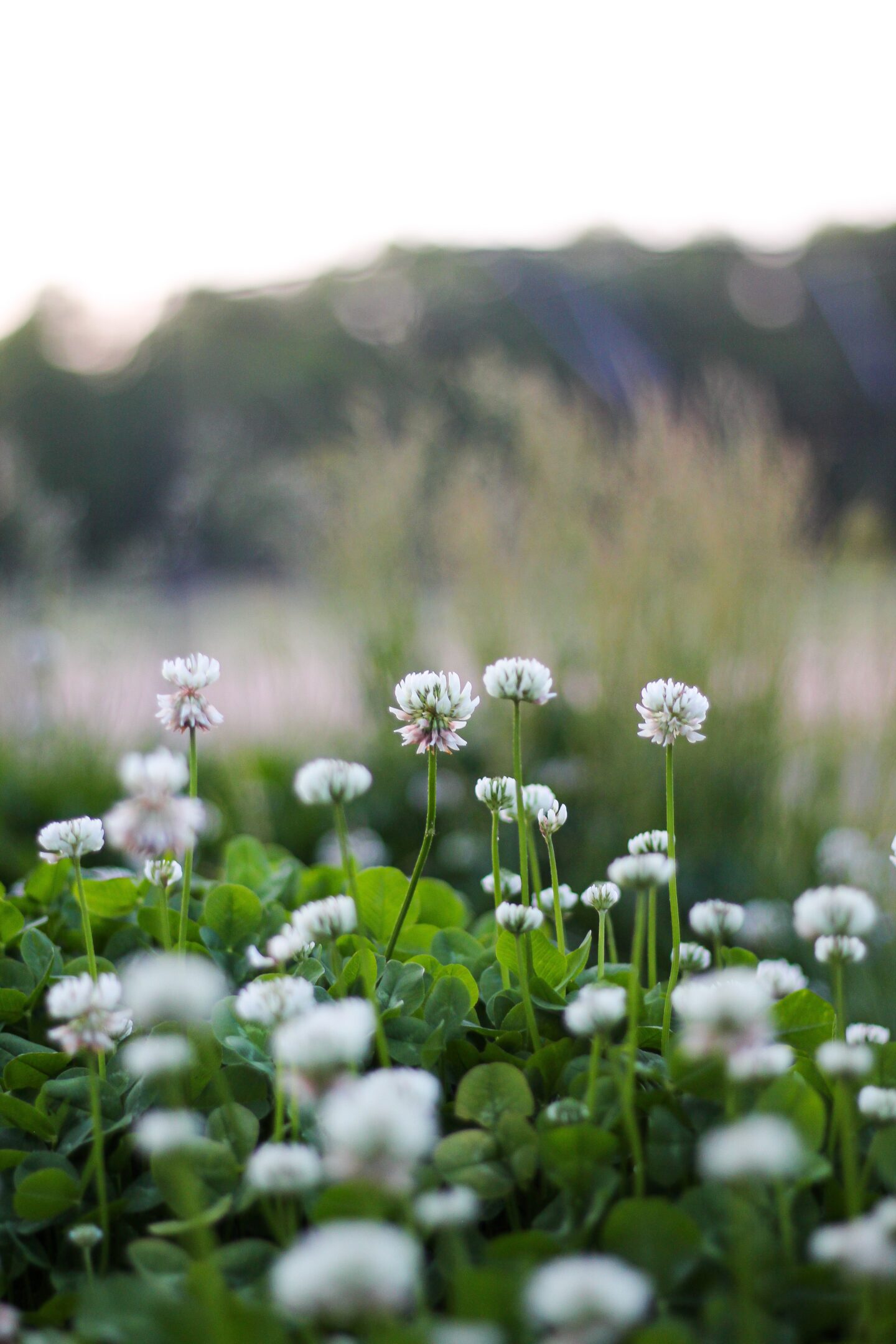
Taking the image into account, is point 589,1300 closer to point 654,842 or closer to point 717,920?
point 717,920

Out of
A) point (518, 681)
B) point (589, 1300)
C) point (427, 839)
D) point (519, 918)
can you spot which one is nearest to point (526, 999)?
point (519, 918)

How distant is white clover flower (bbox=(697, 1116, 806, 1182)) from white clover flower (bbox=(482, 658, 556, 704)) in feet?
1.36

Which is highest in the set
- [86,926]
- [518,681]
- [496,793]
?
[518,681]

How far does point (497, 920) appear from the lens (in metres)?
0.90

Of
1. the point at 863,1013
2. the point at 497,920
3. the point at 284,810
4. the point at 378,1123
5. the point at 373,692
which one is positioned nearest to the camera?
the point at 378,1123

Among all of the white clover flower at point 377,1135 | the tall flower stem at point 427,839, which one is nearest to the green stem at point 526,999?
the tall flower stem at point 427,839

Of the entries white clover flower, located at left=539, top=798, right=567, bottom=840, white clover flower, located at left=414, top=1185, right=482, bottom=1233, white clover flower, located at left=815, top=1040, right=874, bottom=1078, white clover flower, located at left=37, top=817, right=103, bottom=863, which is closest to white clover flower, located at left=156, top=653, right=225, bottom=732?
white clover flower, located at left=37, top=817, right=103, bottom=863

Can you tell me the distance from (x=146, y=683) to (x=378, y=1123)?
14.0 ft

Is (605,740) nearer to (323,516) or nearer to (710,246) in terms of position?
(323,516)

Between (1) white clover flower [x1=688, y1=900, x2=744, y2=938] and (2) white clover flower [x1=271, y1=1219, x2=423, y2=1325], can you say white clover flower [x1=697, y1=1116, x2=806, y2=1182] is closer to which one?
(2) white clover flower [x1=271, y1=1219, x2=423, y2=1325]

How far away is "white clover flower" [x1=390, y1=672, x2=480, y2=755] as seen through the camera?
93cm

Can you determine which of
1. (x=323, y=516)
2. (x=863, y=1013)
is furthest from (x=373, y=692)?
(x=863, y=1013)

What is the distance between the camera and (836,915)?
2.27ft

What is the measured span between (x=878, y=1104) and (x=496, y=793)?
1.41ft
